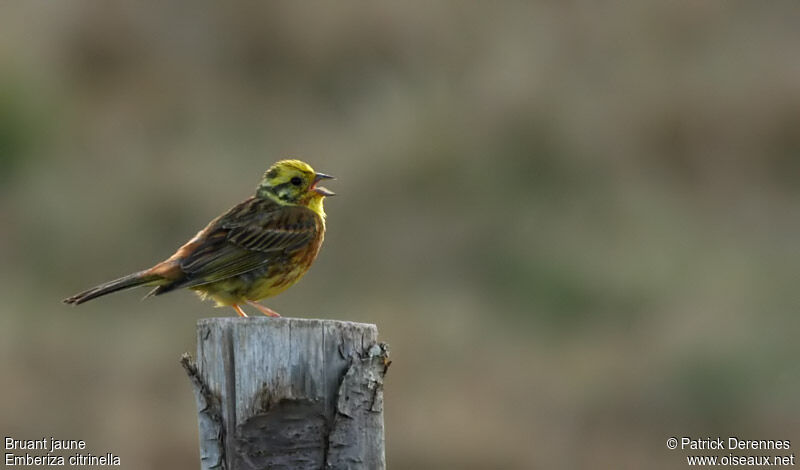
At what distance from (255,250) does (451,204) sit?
7080 millimetres

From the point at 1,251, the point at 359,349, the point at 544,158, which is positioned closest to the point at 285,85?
the point at 544,158

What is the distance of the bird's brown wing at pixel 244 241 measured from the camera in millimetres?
6125

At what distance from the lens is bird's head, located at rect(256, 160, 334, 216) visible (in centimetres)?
676

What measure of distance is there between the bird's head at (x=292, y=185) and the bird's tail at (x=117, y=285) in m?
0.98

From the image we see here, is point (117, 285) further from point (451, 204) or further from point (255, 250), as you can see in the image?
point (451, 204)

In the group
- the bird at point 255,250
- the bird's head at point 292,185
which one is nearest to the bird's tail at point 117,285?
the bird at point 255,250

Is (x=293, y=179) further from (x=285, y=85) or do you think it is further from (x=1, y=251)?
(x=285, y=85)

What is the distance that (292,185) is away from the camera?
6.79 meters

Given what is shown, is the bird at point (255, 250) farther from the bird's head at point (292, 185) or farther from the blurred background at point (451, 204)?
the blurred background at point (451, 204)

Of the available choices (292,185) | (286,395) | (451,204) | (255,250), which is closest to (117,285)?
(255,250)

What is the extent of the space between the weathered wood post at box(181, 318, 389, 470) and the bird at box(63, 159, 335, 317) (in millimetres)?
1668

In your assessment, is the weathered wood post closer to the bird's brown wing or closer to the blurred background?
the bird's brown wing

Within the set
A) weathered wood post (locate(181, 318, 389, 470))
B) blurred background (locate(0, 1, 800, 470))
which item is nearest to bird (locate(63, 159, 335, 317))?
weathered wood post (locate(181, 318, 389, 470))

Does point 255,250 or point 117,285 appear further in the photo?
point 255,250
